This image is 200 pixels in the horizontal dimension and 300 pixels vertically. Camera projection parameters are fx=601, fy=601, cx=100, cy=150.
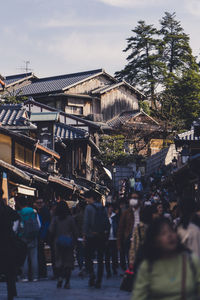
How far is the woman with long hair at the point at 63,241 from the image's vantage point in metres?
11.3

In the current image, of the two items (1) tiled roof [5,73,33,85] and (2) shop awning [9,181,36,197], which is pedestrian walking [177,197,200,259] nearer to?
(2) shop awning [9,181,36,197]

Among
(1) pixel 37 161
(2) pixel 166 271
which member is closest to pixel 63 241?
(2) pixel 166 271

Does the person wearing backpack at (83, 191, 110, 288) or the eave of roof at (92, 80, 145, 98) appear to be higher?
the eave of roof at (92, 80, 145, 98)

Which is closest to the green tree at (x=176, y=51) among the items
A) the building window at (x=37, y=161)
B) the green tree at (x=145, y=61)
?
the green tree at (x=145, y=61)

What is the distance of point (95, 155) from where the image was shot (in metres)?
A: 46.0

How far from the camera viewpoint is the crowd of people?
16.0ft

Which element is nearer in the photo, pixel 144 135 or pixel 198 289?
pixel 198 289

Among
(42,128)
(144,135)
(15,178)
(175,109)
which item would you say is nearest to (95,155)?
(144,135)

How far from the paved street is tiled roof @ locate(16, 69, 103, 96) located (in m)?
41.8

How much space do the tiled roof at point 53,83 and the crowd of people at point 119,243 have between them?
1516 inches

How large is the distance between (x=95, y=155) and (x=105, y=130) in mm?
6948

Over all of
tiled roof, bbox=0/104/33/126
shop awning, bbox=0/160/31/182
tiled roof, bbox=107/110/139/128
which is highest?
tiled roof, bbox=107/110/139/128

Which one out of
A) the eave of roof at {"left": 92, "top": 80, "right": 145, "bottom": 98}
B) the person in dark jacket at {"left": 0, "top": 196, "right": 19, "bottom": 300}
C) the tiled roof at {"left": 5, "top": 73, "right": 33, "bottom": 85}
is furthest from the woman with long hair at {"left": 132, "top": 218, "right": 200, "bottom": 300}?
the tiled roof at {"left": 5, "top": 73, "right": 33, "bottom": 85}

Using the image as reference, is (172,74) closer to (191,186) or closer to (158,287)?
(191,186)
